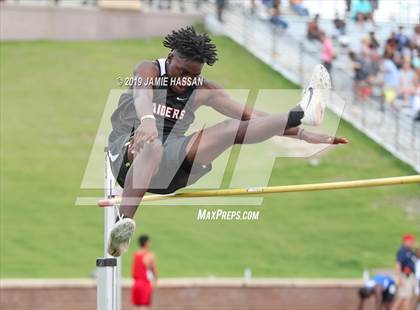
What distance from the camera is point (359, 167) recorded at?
76.4 ft

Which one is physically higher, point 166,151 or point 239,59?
point 166,151

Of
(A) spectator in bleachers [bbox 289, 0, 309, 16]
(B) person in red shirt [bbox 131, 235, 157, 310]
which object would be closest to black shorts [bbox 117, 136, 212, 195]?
(B) person in red shirt [bbox 131, 235, 157, 310]

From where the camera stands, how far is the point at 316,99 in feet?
30.1

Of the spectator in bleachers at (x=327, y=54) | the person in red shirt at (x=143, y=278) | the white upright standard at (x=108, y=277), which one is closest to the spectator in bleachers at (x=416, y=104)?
the spectator in bleachers at (x=327, y=54)

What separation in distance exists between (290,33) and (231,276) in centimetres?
884

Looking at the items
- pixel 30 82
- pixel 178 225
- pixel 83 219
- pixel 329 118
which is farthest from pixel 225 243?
pixel 30 82

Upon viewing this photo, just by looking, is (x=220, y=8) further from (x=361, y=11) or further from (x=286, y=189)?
(x=286, y=189)

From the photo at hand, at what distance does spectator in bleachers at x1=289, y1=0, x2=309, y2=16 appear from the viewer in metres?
26.9

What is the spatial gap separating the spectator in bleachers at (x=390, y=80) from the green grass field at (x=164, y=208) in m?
1.06

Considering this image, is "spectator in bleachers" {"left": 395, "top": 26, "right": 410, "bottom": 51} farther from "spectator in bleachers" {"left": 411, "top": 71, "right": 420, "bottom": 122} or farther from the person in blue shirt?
the person in blue shirt

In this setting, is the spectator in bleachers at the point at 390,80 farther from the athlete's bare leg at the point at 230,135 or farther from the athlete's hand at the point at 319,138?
the athlete's bare leg at the point at 230,135

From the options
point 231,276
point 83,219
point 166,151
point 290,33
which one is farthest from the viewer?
point 290,33

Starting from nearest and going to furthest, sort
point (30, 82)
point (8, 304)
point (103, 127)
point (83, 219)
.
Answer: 1. point (8, 304)
2. point (83, 219)
3. point (103, 127)
4. point (30, 82)

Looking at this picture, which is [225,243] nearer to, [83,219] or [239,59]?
[83,219]
